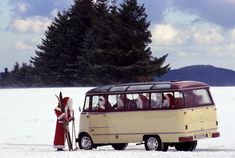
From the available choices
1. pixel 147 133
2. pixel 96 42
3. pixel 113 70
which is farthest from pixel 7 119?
pixel 96 42

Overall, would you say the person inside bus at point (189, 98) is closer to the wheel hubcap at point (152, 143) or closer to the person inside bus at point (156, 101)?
the person inside bus at point (156, 101)

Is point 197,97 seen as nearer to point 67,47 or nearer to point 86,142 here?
point 86,142

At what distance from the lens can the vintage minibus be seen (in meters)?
22.1

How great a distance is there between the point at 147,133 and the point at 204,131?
6.21ft

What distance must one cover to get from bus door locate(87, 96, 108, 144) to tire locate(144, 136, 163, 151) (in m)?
1.92

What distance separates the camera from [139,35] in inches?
2576

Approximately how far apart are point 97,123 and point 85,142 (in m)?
0.90

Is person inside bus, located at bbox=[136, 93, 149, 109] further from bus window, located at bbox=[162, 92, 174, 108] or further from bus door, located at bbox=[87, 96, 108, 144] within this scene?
bus door, located at bbox=[87, 96, 108, 144]

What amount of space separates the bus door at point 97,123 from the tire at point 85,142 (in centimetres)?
23

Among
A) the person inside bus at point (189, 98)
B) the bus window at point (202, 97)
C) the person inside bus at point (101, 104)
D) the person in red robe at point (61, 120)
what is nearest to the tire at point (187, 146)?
the bus window at point (202, 97)

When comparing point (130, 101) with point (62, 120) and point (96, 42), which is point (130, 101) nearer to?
point (62, 120)

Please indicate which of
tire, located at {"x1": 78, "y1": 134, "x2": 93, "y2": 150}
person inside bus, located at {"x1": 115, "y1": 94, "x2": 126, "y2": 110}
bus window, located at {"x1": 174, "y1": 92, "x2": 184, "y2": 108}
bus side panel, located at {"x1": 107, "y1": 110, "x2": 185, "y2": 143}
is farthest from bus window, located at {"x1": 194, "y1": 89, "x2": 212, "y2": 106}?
tire, located at {"x1": 78, "y1": 134, "x2": 93, "y2": 150}

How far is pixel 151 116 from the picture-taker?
890 inches

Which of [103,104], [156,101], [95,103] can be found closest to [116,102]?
[103,104]
